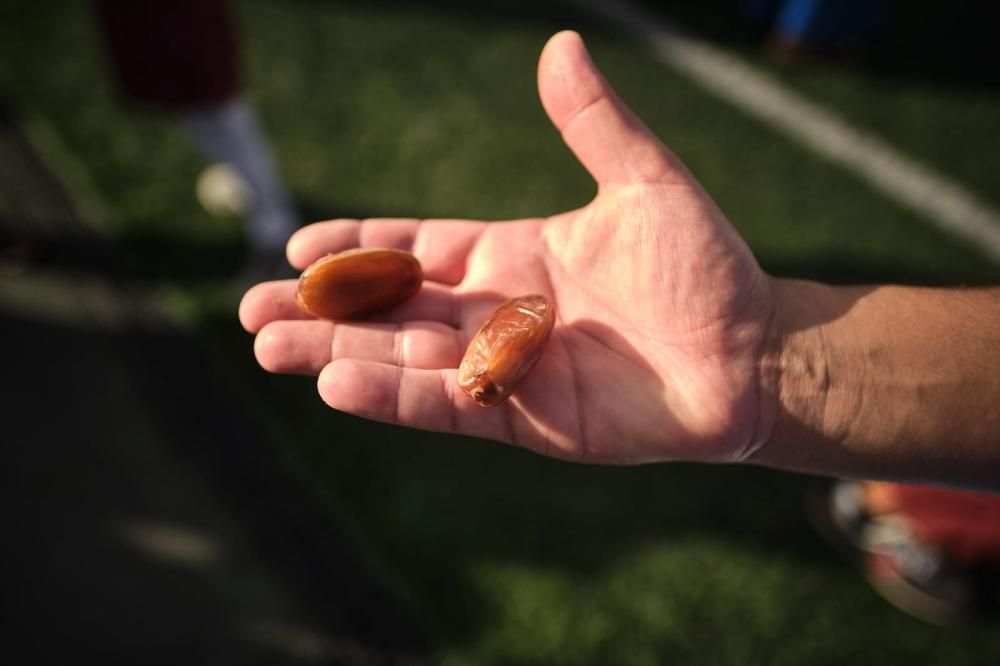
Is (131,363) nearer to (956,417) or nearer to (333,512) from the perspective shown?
(333,512)

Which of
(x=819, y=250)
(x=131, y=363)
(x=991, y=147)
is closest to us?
(x=131, y=363)

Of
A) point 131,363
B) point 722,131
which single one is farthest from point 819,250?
point 131,363

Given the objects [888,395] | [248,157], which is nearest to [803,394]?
[888,395]

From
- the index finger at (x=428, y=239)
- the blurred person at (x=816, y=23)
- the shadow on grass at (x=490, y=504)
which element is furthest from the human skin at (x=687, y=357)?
the blurred person at (x=816, y=23)

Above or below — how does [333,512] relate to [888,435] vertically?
below

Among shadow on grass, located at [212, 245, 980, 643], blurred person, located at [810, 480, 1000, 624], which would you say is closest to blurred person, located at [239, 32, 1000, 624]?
blurred person, located at [810, 480, 1000, 624]

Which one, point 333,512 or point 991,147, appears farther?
point 991,147

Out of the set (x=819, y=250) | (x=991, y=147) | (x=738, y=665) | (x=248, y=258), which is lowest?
(x=738, y=665)

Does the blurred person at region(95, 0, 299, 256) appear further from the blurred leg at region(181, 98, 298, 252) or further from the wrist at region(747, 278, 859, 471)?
the wrist at region(747, 278, 859, 471)
